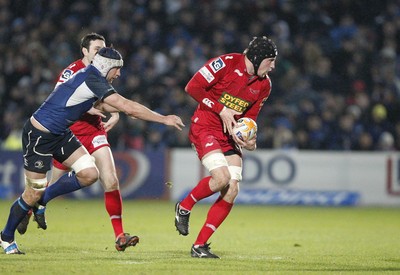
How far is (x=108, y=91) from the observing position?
331 inches

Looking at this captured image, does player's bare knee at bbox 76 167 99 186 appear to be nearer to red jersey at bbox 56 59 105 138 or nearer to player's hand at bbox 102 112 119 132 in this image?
red jersey at bbox 56 59 105 138

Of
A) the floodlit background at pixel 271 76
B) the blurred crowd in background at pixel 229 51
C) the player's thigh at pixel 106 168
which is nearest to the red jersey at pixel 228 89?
the player's thigh at pixel 106 168

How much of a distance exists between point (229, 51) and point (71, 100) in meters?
12.3

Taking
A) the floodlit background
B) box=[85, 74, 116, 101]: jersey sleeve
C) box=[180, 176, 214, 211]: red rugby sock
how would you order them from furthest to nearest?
the floodlit background < box=[180, 176, 214, 211]: red rugby sock < box=[85, 74, 116, 101]: jersey sleeve

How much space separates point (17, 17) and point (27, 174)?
1330 cm

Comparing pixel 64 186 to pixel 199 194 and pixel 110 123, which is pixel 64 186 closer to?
pixel 110 123

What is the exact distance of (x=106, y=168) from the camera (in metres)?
9.62

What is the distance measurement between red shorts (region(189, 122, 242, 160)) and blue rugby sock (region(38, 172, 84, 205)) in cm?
136

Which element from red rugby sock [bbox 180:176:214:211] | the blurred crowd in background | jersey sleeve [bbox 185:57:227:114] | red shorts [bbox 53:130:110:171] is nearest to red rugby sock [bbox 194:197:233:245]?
red rugby sock [bbox 180:176:214:211]

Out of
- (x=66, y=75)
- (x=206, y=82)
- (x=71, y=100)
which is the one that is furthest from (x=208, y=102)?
(x=66, y=75)

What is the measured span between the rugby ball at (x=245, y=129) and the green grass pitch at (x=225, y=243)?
4.19 ft

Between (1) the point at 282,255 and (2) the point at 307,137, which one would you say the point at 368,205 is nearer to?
(2) the point at 307,137

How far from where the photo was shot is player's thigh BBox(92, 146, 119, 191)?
9445 mm

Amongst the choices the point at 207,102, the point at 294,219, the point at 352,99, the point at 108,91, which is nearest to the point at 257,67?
the point at 207,102
